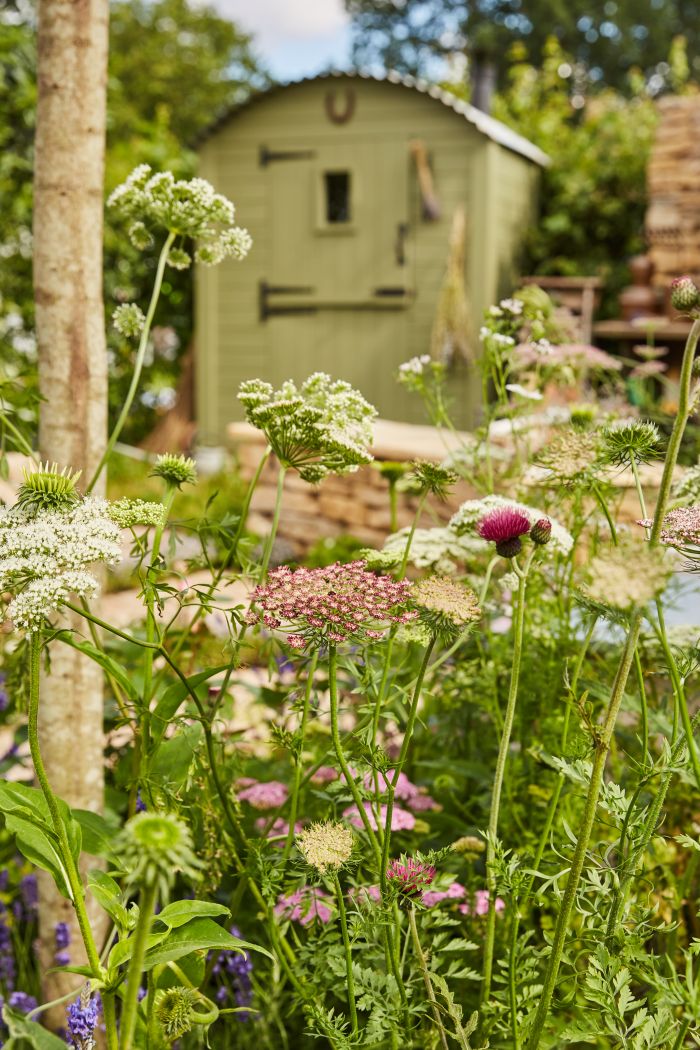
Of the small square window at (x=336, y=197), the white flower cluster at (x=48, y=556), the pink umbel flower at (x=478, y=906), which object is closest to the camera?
the white flower cluster at (x=48, y=556)

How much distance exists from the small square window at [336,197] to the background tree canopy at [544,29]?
710 inches

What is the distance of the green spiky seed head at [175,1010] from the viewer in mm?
1438

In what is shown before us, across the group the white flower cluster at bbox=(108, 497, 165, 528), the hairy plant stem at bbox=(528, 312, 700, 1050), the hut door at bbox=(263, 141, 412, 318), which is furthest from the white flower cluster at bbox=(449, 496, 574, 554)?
the hut door at bbox=(263, 141, 412, 318)

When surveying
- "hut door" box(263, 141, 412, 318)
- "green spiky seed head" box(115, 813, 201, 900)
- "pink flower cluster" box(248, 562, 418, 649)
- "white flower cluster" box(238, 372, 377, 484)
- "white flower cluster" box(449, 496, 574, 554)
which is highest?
"hut door" box(263, 141, 412, 318)

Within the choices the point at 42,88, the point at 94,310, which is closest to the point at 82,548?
the point at 94,310

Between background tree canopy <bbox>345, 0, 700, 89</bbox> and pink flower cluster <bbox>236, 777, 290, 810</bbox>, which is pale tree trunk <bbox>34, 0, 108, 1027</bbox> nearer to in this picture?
pink flower cluster <bbox>236, 777, 290, 810</bbox>

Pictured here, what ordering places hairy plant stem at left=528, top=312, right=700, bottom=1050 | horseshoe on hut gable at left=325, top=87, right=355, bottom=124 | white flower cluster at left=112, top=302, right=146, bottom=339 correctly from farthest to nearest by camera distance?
horseshoe on hut gable at left=325, top=87, right=355, bottom=124
white flower cluster at left=112, top=302, right=146, bottom=339
hairy plant stem at left=528, top=312, right=700, bottom=1050

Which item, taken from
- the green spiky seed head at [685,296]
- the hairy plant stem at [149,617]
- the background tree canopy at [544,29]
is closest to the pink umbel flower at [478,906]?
the hairy plant stem at [149,617]

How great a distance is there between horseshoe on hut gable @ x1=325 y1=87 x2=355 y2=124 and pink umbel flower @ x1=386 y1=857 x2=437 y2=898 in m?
7.93

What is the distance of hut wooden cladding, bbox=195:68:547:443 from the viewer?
8.20 meters

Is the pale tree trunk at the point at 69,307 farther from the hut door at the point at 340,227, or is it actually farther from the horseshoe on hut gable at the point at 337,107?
the horseshoe on hut gable at the point at 337,107

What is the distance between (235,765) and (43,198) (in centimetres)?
118

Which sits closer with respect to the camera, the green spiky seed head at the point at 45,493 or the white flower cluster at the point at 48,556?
the white flower cluster at the point at 48,556

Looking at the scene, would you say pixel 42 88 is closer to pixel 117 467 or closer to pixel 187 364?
pixel 117 467
